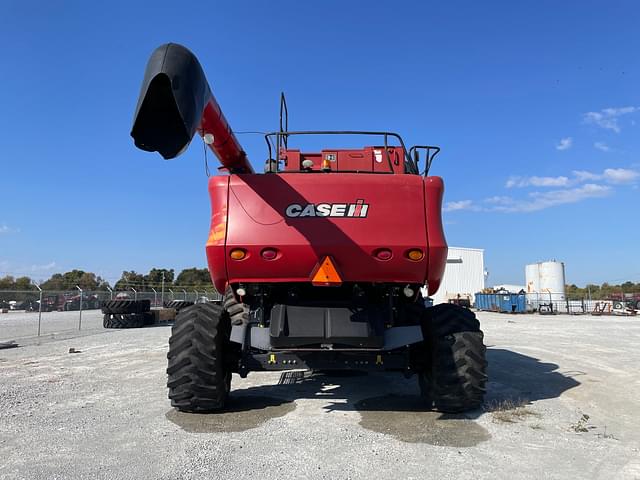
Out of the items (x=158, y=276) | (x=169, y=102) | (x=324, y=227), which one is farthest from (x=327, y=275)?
(x=158, y=276)

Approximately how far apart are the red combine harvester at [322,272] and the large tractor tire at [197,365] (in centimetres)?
1

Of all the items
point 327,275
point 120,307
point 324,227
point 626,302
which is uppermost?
point 324,227

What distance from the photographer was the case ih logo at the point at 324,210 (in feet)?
16.4

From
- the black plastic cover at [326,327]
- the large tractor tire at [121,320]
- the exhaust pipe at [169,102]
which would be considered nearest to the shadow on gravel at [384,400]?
the black plastic cover at [326,327]

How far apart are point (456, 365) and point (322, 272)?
6.29 feet

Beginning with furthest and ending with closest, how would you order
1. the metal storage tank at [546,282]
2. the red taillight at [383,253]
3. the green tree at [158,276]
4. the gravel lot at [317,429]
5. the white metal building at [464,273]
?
the green tree at [158,276], the white metal building at [464,273], the metal storage tank at [546,282], the red taillight at [383,253], the gravel lot at [317,429]

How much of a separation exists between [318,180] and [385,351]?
214cm

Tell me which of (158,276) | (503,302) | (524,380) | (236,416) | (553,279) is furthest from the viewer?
(158,276)

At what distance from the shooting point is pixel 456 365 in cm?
→ 527

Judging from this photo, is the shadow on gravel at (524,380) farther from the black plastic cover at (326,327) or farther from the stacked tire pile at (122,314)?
the stacked tire pile at (122,314)

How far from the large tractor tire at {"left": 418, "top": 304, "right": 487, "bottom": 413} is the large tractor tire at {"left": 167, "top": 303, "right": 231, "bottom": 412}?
251 cm

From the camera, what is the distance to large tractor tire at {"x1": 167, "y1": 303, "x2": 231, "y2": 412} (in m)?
5.21

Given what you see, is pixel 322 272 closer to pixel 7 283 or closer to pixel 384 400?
pixel 384 400

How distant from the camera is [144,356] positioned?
1074 cm
